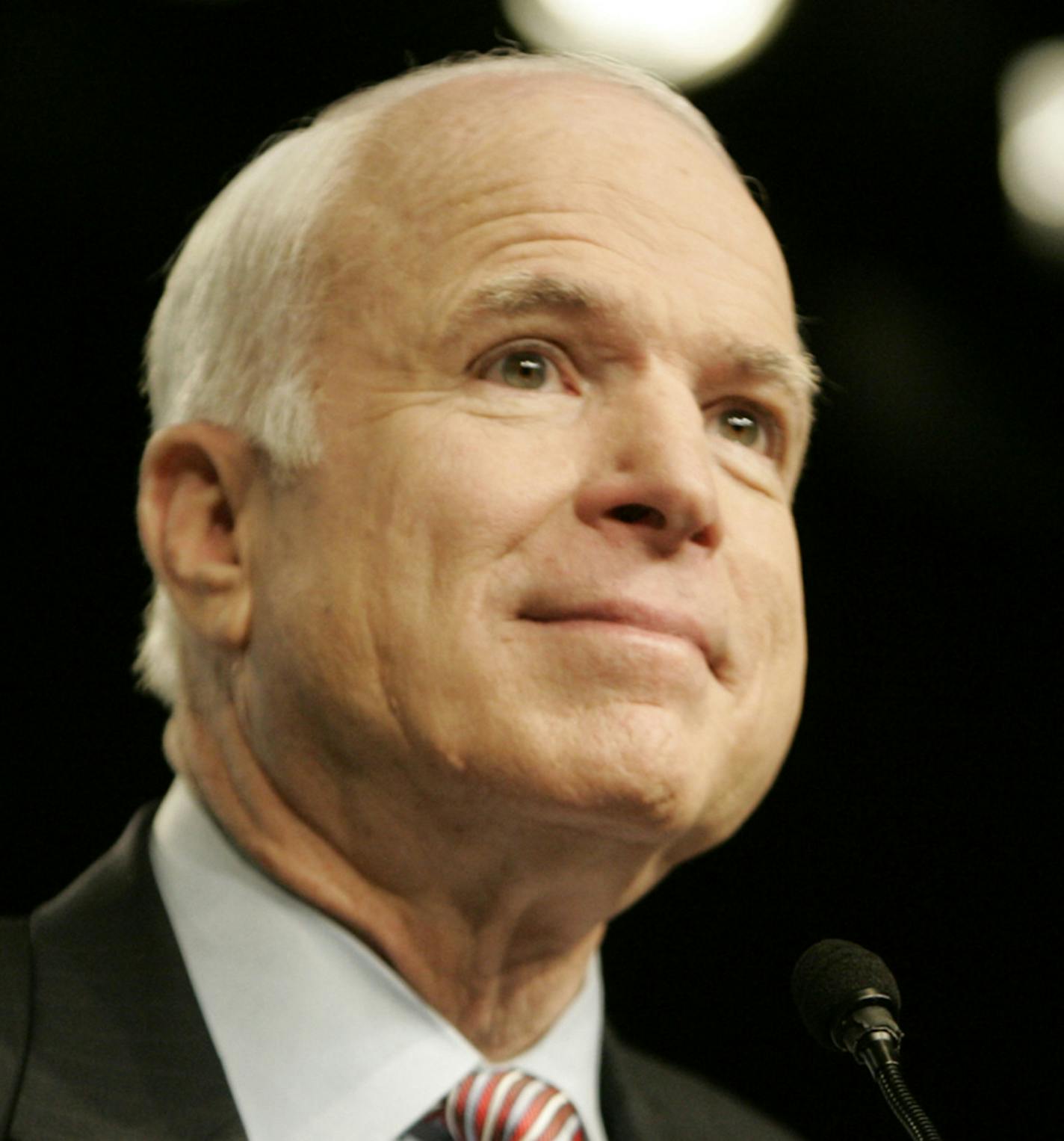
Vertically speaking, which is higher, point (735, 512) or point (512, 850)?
point (735, 512)

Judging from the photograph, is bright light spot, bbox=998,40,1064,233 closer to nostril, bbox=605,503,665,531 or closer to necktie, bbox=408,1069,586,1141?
nostril, bbox=605,503,665,531

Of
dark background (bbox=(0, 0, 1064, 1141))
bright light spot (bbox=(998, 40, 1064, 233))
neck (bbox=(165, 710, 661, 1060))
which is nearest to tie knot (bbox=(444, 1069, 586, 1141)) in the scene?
neck (bbox=(165, 710, 661, 1060))

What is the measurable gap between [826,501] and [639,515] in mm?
1325

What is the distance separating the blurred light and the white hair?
0.43 meters

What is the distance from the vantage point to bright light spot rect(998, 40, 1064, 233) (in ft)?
9.31

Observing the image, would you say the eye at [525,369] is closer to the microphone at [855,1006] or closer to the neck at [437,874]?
the neck at [437,874]

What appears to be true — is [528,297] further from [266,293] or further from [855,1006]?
[855,1006]

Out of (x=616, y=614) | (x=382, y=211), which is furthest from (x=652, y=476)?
(x=382, y=211)

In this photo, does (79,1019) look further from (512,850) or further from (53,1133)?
(512,850)

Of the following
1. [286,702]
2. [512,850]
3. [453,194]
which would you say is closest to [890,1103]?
[512,850]

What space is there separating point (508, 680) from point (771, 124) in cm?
155

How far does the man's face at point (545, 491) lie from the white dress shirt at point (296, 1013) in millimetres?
192

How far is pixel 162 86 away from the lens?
8.49 feet

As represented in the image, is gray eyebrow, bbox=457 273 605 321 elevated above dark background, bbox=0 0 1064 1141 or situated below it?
above
